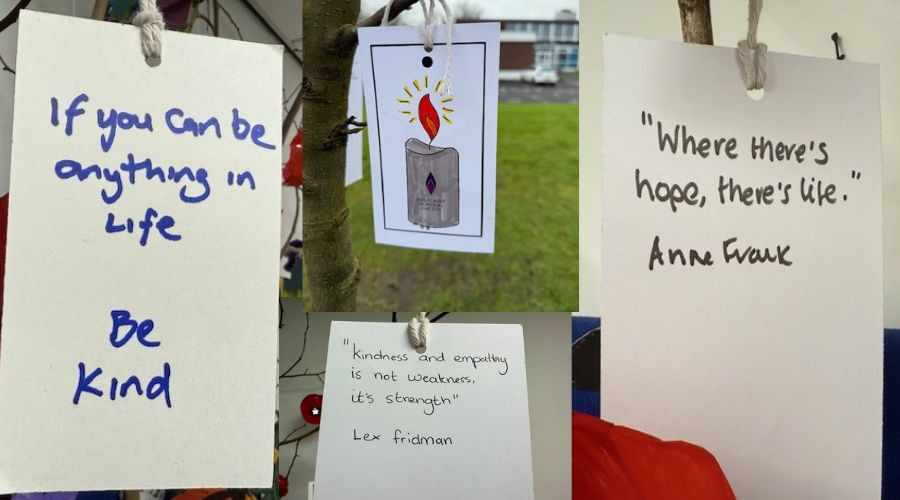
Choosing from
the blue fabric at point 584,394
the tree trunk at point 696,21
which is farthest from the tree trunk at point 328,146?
the blue fabric at point 584,394

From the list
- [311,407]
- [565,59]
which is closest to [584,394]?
[311,407]

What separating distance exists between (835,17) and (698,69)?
0.41 m

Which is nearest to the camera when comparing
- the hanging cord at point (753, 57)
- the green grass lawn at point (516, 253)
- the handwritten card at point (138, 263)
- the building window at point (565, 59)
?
the handwritten card at point (138, 263)

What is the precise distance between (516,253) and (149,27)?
0.79 meters

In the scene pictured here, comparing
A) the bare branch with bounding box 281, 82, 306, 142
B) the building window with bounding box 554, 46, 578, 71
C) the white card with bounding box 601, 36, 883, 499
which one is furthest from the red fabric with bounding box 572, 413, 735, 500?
the building window with bounding box 554, 46, 578, 71

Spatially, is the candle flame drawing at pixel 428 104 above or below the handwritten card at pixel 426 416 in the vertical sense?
above

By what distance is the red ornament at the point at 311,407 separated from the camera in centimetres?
70

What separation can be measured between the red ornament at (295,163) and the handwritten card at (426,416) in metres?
0.18

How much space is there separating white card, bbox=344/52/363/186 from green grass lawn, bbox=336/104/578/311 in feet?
0.15

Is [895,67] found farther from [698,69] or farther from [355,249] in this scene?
[355,249]

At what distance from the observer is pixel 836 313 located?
48 centimetres

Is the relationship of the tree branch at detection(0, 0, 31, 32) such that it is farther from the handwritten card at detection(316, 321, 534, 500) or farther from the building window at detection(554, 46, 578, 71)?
the building window at detection(554, 46, 578, 71)

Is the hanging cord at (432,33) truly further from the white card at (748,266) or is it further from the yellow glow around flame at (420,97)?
the white card at (748,266)

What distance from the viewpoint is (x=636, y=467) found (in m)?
0.61
